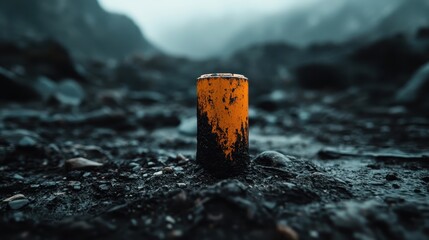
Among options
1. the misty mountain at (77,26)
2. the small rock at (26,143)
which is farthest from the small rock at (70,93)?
the misty mountain at (77,26)

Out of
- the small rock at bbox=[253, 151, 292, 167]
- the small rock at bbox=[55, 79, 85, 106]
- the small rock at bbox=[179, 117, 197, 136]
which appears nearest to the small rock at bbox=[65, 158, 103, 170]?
the small rock at bbox=[253, 151, 292, 167]

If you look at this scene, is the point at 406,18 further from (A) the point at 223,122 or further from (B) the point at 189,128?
(A) the point at 223,122

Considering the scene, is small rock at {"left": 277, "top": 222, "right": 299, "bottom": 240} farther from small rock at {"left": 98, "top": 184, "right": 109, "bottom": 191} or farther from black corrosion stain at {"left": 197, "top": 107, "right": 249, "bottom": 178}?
small rock at {"left": 98, "top": 184, "right": 109, "bottom": 191}

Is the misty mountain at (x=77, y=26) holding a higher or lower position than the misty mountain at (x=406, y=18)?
higher

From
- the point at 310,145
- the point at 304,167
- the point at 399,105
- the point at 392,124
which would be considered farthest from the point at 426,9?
the point at 304,167

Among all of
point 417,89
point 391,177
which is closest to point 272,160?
point 391,177

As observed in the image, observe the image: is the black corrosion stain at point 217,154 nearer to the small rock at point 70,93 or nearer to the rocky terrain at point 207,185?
the rocky terrain at point 207,185
